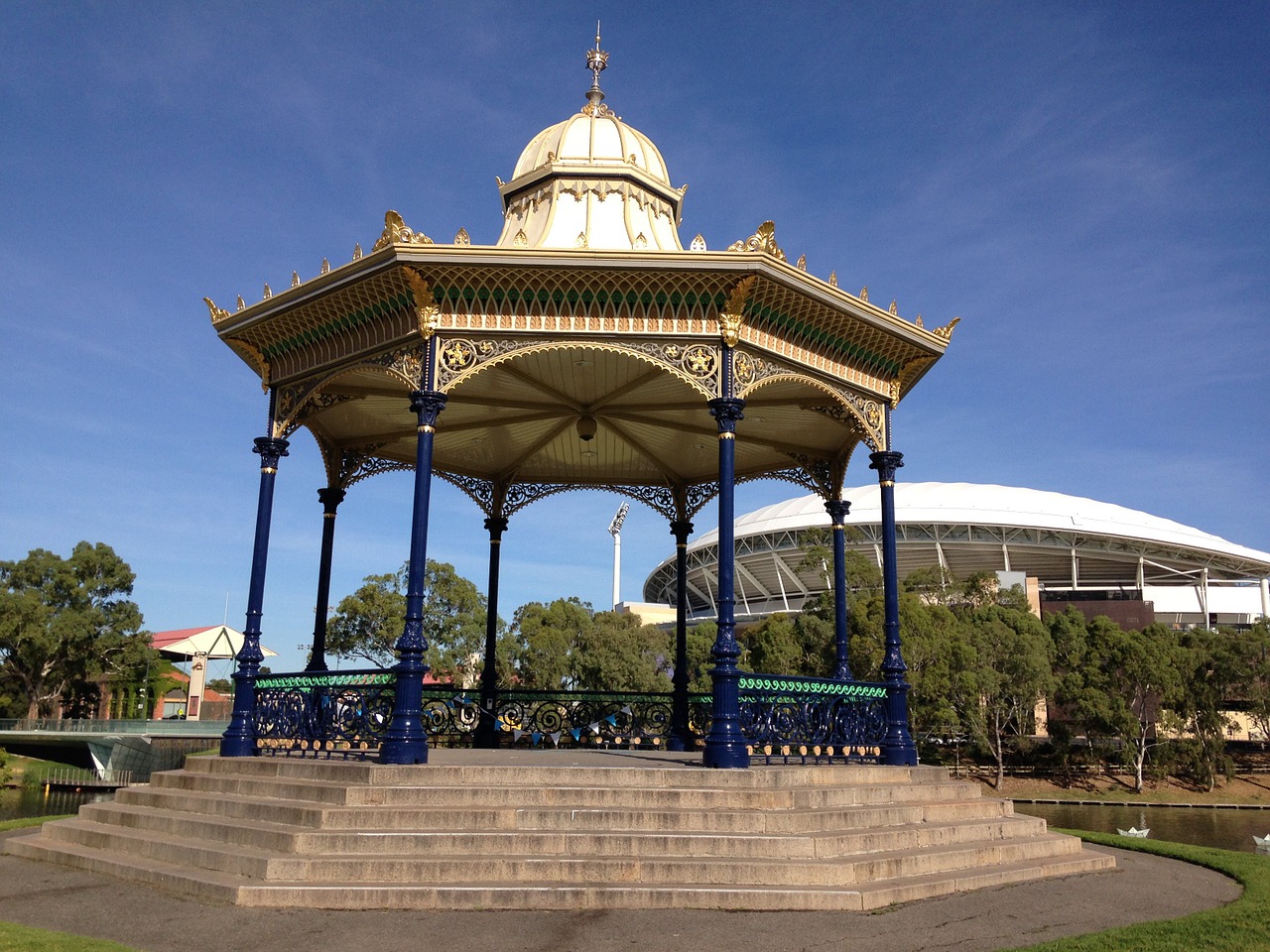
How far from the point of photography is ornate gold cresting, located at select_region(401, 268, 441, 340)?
1114 centimetres

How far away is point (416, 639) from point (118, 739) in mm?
35508

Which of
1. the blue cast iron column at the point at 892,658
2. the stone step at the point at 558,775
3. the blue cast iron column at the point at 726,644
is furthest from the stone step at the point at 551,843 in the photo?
the blue cast iron column at the point at 892,658

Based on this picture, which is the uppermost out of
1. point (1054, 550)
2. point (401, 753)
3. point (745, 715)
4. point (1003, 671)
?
point (1054, 550)

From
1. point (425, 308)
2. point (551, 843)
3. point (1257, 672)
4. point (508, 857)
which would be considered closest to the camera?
point (508, 857)

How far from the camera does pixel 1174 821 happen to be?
2581 centimetres

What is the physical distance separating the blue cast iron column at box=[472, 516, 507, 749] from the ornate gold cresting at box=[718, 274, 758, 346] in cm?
709

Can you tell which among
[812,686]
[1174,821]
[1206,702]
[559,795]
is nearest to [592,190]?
[812,686]

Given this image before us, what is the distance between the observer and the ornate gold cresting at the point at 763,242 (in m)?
11.0

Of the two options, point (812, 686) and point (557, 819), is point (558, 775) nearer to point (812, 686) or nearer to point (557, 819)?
point (557, 819)

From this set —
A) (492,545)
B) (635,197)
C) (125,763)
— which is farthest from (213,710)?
(635,197)

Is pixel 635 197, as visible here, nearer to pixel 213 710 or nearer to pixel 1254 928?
pixel 1254 928

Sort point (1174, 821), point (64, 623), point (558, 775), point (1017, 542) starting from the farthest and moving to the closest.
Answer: point (1017, 542) → point (64, 623) → point (1174, 821) → point (558, 775)

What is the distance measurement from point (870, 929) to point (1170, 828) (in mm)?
20967

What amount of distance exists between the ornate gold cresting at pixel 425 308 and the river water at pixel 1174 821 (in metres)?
16.8
